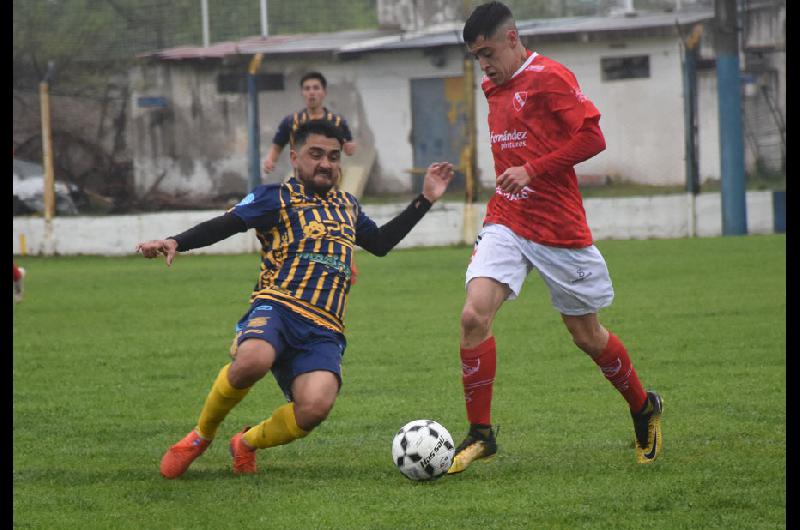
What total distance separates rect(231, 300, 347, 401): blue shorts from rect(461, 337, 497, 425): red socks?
58 cm

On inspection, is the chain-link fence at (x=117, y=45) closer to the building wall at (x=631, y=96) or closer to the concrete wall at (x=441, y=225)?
the building wall at (x=631, y=96)

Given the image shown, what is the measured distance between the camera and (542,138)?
5980mm

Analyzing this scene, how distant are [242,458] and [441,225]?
482 inches

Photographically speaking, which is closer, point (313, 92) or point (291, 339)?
point (291, 339)

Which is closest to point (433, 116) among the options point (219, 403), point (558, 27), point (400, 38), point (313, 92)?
point (400, 38)

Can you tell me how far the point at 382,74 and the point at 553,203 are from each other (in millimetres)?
19498

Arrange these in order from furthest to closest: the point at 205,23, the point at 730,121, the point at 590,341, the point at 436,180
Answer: the point at 205,23, the point at 730,121, the point at 436,180, the point at 590,341

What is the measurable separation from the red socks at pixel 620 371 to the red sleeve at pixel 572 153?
831 millimetres

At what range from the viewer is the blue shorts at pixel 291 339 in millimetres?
5688

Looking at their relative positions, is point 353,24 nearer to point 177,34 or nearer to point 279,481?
point 177,34

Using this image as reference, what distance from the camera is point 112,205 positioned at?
20.6m

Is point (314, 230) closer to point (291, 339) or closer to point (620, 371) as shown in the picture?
point (291, 339)

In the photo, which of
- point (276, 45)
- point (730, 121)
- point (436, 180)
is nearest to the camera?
point (436, 180)
